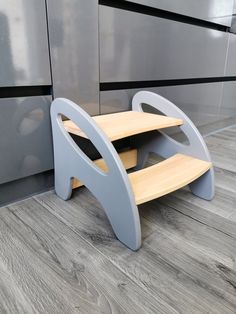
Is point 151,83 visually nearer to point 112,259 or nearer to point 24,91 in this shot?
point 24,91

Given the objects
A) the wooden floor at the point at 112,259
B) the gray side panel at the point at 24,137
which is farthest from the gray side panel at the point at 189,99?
the wooden floor at the point at 112,259

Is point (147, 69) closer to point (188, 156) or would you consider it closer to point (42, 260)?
point (188, 156)

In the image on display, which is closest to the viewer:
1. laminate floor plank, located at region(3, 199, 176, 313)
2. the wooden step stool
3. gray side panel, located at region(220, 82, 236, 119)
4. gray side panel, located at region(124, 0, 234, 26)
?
laminate floor plank, located at region(3, 199, 176, 313)

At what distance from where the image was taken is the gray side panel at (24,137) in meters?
0.77

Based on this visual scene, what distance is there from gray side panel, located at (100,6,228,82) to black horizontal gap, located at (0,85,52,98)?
0.23m

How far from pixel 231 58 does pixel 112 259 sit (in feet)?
5.19

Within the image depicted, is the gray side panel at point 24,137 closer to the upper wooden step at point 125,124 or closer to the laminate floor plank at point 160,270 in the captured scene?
the upper wooden step at point 125,124

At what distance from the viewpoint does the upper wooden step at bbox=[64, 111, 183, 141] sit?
2.46ft

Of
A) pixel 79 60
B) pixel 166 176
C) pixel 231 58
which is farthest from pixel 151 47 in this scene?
pixel 231 58

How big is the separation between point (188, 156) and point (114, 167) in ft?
1.36

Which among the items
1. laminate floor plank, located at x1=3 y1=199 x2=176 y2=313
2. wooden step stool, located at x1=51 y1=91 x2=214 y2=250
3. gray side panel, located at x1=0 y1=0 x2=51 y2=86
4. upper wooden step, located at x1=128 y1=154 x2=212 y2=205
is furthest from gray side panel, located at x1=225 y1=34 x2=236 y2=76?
laminate floor plank, located at x1=3 y1=199 x2=176 y2=313

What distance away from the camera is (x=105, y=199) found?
0.69 meters

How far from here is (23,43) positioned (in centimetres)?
74

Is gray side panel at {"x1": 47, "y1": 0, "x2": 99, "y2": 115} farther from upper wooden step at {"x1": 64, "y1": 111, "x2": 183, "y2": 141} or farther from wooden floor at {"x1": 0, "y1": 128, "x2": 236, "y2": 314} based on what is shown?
wooden floor at {"x1": 0, "y1": 128, "x2": 236, "y2": 314}
